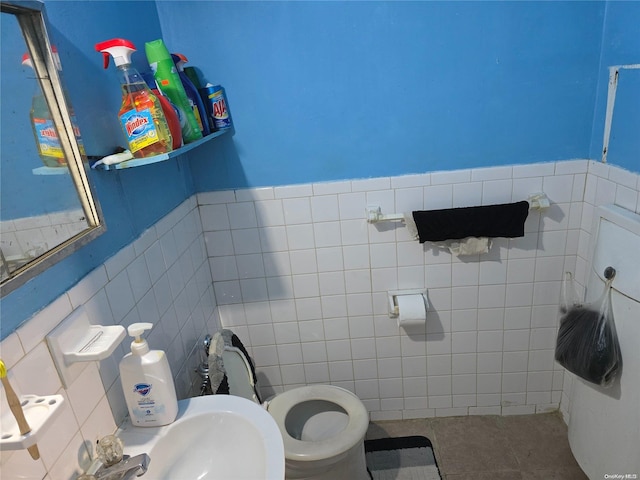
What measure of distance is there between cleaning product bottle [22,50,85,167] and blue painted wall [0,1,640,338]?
1.39 feet

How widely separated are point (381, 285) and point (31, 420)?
4.41 feet

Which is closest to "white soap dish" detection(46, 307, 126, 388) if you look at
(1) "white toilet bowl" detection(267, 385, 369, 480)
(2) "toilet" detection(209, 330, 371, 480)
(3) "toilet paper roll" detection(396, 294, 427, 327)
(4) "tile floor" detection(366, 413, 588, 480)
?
(2) "toilet" detection(209, 330, 371, 480)

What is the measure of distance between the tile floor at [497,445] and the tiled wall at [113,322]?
1094 mm

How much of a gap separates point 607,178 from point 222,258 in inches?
58.8

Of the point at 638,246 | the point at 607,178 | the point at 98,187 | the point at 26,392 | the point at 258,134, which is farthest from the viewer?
the point at 258,134

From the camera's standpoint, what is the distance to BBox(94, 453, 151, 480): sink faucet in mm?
816

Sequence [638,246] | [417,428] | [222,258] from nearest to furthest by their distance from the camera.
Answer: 1. [638,246]
2. [222,258]
3. [417,428]

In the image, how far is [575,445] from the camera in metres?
1.61

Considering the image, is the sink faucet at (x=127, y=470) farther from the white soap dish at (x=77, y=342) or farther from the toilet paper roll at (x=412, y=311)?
the toilet paper roll at (x=412, y=311)

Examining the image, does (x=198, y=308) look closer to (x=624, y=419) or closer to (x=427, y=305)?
(x=427, y=305)

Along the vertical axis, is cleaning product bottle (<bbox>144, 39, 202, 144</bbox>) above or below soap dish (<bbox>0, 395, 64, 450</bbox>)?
above

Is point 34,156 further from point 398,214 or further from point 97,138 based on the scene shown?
point 398,214

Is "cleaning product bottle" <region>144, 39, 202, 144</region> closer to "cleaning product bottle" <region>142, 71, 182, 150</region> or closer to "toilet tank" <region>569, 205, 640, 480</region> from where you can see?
"cleaning product bottle" <region>142, 71, 182, 150</region>

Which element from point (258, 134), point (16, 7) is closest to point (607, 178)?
point (258, 134)
